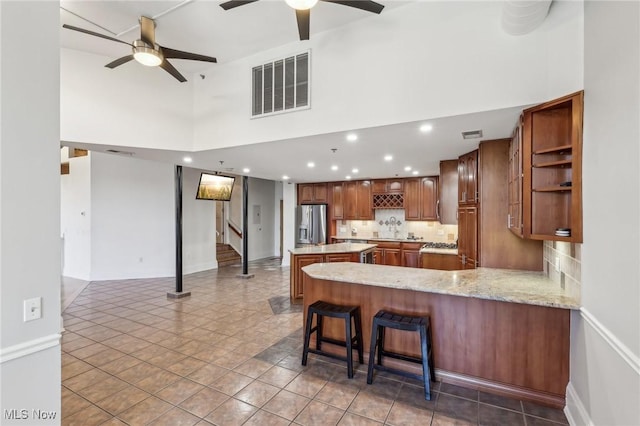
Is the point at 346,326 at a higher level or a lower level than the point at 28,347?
lower

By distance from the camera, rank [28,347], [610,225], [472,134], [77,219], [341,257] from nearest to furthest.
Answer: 1. [28,347]
2. [610,225]
3. [472,134]
4. [341,257]
5. [77,219]

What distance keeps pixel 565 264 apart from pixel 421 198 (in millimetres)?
4698

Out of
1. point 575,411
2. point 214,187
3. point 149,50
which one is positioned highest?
point 149,50

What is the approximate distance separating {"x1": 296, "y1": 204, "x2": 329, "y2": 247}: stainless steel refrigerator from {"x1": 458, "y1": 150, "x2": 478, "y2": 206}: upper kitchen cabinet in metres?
4.22

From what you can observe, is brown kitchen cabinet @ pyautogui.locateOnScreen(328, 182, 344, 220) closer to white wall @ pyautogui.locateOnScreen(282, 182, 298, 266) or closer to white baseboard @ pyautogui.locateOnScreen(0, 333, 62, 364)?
white wall @ pyautogui.locateOnScreen(282, 182, 298, 266)

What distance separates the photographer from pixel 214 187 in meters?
7.40

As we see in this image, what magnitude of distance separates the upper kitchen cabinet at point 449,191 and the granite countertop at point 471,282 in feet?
6.41

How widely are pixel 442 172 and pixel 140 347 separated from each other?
5225 millimetres

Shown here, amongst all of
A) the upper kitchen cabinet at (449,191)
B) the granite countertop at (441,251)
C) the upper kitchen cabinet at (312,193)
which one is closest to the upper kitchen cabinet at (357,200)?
the upper kitchen cabinet at (312,193)

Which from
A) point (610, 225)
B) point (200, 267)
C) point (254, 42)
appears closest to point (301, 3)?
point (254, 42)

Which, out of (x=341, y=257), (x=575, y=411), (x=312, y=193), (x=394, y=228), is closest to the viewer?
(x=575, y=411)

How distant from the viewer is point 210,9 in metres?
2.98

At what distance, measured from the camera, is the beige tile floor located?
2.24 m

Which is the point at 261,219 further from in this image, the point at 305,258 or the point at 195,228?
the point at 305,258
